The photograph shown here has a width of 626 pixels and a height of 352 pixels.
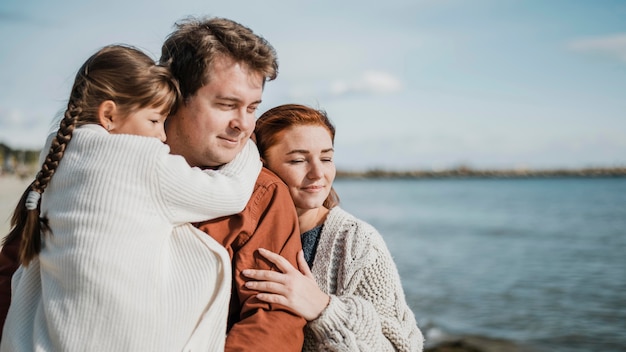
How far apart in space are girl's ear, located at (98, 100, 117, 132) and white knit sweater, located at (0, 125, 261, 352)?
0.09 meters

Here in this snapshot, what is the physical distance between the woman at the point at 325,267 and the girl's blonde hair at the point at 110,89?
723 mm

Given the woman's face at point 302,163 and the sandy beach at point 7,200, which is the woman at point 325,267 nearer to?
the woman's face at point 302,163

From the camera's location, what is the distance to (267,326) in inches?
93.0

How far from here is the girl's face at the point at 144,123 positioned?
2.46 metres

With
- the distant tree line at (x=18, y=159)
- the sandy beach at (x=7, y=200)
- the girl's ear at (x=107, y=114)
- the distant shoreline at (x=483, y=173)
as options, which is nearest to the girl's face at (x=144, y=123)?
the girl's ear at (x=107, y=114)

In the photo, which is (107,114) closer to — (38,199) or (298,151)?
(38,199)

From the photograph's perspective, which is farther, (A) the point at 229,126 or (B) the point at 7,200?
(B) the point at 7,200

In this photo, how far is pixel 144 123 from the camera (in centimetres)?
251

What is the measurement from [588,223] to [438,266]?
15.1 meters

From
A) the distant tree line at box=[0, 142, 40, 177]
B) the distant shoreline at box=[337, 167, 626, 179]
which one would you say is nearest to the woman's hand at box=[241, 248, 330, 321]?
the distant tree line at box=[0, 142, 40, 177]

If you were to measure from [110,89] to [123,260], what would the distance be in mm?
682

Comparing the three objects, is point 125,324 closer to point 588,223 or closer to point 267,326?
point 267,326

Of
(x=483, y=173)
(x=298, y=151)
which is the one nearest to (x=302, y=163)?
(x=298, y=151)

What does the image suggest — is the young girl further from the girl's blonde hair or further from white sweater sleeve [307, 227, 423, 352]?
white sweater sleeve [307, 227, 423, 352]
